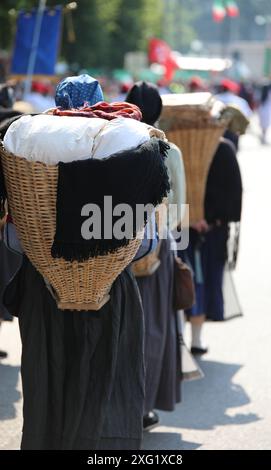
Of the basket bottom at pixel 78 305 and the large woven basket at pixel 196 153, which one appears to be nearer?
the basket bottom at pixel 78 305

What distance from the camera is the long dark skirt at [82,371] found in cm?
427

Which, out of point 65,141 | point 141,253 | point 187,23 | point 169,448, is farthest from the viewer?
point 187,23

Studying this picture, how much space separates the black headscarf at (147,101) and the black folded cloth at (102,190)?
1.51m

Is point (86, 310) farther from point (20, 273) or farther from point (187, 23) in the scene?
point (187, 23)

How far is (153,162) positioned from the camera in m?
3.90

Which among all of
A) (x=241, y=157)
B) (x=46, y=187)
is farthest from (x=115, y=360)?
(x=241, y=157)

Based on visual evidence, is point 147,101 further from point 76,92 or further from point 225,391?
point 225,391

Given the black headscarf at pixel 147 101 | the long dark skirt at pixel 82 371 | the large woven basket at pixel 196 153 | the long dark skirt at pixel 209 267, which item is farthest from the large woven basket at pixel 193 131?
the long dark skirt at pixel 82 371

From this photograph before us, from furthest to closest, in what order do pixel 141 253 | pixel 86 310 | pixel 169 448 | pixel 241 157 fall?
pixel 241 157, pixel 169 448, pixel 141 253, pixel 86 310

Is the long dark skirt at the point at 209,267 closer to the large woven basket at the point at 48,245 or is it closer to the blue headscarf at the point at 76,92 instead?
the blue headscarf at the point at 76,92

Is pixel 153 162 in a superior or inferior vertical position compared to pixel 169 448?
superior
